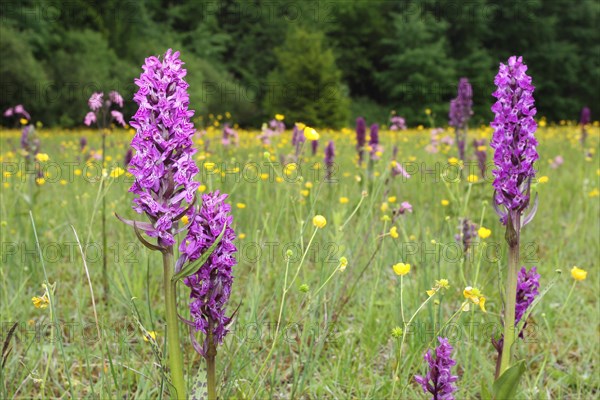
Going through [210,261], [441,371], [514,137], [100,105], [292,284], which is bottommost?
[292,284]

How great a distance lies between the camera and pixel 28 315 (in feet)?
7.11

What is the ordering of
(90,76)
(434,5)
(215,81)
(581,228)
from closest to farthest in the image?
1. (581,228)
2. (90,76)
3. (215,81)
4. (434,5)

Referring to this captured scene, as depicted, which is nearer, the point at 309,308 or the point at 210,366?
the point at 210,366

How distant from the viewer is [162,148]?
1014mm

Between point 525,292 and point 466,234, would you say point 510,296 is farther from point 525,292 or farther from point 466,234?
point 466,234

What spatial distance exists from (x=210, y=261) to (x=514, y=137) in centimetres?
72

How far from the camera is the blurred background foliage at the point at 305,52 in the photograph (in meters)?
18.4

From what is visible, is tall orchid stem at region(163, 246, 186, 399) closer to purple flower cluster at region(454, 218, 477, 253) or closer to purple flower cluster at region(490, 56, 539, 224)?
purple flower cluster at region(490, 56, 539, 224)

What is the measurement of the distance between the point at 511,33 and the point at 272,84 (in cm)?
1480

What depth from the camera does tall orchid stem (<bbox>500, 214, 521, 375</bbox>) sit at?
4.22ft

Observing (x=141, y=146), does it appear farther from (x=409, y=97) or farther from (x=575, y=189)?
(x=409, y=97)

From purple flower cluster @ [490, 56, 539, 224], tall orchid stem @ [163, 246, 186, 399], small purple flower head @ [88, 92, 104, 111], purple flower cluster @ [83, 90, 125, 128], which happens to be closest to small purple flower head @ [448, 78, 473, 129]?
purple flower cluster @ [83, 90, 125, 128]

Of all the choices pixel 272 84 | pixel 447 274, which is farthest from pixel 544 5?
pixel 447 274

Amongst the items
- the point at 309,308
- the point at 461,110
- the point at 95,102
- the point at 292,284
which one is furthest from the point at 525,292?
the point at 461,110
